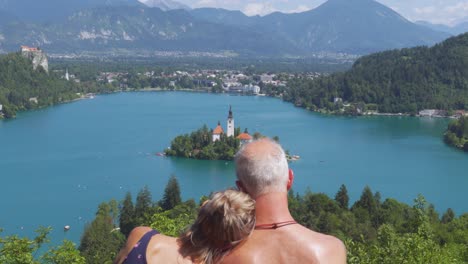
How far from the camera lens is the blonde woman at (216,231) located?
35.8 inches

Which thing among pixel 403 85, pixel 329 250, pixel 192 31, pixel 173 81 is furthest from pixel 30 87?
pixel 192 31

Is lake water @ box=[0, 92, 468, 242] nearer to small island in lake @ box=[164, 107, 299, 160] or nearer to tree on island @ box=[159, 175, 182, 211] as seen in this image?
small island in lake @ box=[164, 107, 299, 160]

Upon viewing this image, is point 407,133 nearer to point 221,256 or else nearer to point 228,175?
point 228,175

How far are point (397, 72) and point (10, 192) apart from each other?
23.9 m

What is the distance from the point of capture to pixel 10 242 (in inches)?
116

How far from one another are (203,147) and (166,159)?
122 cm

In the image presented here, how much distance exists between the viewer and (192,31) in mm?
112312

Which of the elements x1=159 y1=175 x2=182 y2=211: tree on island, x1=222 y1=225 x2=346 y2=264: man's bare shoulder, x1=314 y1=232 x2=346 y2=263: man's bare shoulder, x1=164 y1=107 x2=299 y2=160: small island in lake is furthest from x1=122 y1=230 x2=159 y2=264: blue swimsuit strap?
x1=164 y1=107 x2=299 y2=160: small island in lake

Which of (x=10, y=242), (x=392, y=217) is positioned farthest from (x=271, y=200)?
(x=392, y=217)

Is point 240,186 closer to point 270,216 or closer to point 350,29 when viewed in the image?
point 270,216

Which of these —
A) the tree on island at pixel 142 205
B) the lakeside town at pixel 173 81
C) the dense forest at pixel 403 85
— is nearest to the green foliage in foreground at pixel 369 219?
the tree on island at pixel 142 205

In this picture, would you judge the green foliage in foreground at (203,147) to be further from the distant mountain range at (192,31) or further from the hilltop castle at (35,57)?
the distant mountain range at (192,31)

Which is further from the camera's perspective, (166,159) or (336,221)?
(166,159)

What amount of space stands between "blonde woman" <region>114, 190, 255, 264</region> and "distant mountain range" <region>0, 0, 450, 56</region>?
86208mm
